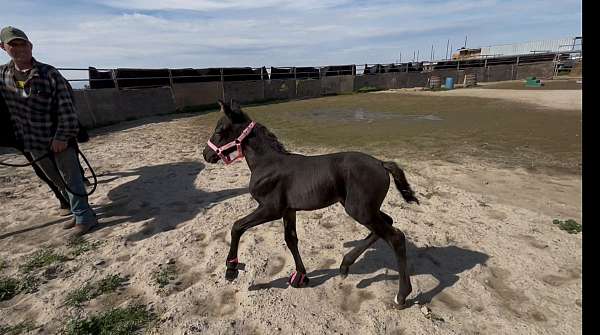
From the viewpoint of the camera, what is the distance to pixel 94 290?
11.0 ft

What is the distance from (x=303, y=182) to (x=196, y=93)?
17.8 metres

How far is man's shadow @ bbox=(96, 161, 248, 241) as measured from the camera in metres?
4.89

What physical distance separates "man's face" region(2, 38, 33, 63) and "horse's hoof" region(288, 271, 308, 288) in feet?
13.8

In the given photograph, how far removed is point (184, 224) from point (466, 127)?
32.9ft

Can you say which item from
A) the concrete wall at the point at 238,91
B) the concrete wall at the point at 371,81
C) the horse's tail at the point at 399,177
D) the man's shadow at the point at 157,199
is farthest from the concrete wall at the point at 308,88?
the horse's tail at the point at 399,177

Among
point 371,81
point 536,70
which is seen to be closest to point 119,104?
point 371,81

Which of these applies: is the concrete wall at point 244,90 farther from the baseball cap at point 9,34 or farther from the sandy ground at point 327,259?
the baseball cap at point 9,34

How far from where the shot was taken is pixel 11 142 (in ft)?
15.0

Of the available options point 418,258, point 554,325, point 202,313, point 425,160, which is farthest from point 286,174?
point 425,160

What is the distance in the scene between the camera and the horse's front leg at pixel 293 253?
3.34m

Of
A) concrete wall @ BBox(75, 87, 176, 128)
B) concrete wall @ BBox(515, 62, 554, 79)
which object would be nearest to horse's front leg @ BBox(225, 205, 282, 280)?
concrete wall @ BBox(75, 87, 176, 128)

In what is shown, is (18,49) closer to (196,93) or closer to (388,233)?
(388,233)

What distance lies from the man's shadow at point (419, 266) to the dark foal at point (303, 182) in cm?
26

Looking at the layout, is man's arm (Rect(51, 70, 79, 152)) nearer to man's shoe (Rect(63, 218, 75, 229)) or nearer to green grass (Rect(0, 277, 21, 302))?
man's shoe (Rect(63, 218, 75, 229))
